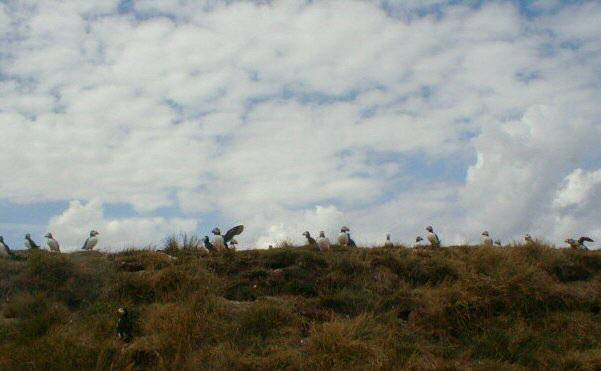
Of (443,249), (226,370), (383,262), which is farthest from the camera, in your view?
(443,249)

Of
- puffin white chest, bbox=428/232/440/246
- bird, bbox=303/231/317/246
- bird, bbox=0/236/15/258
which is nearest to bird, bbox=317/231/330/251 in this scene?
bird, bbox=303/231/317/246

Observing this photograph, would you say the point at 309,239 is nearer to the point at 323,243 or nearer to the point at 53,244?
the point at 323,243

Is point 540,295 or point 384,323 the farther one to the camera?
point 540,295

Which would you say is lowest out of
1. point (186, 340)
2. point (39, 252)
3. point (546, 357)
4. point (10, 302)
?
point (546, 357)

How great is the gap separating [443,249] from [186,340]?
9307mm

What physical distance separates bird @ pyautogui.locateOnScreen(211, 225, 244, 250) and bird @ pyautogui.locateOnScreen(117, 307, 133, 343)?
604cm

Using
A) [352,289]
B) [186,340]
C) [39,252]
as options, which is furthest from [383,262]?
[39,252]

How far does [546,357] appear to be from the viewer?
1239 centimetres

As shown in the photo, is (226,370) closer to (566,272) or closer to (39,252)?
(39,252)

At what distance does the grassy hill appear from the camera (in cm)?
1178

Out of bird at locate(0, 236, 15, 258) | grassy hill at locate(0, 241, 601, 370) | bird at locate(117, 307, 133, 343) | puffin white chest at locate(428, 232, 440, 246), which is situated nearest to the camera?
grassy hill at locate(0, 241, 601, 370)

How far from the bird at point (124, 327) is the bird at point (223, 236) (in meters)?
6.04

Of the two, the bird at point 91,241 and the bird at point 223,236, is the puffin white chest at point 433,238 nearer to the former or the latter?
the bird at point 223,236

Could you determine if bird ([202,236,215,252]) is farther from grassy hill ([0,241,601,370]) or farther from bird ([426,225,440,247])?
bird ([426,225,440,247])
